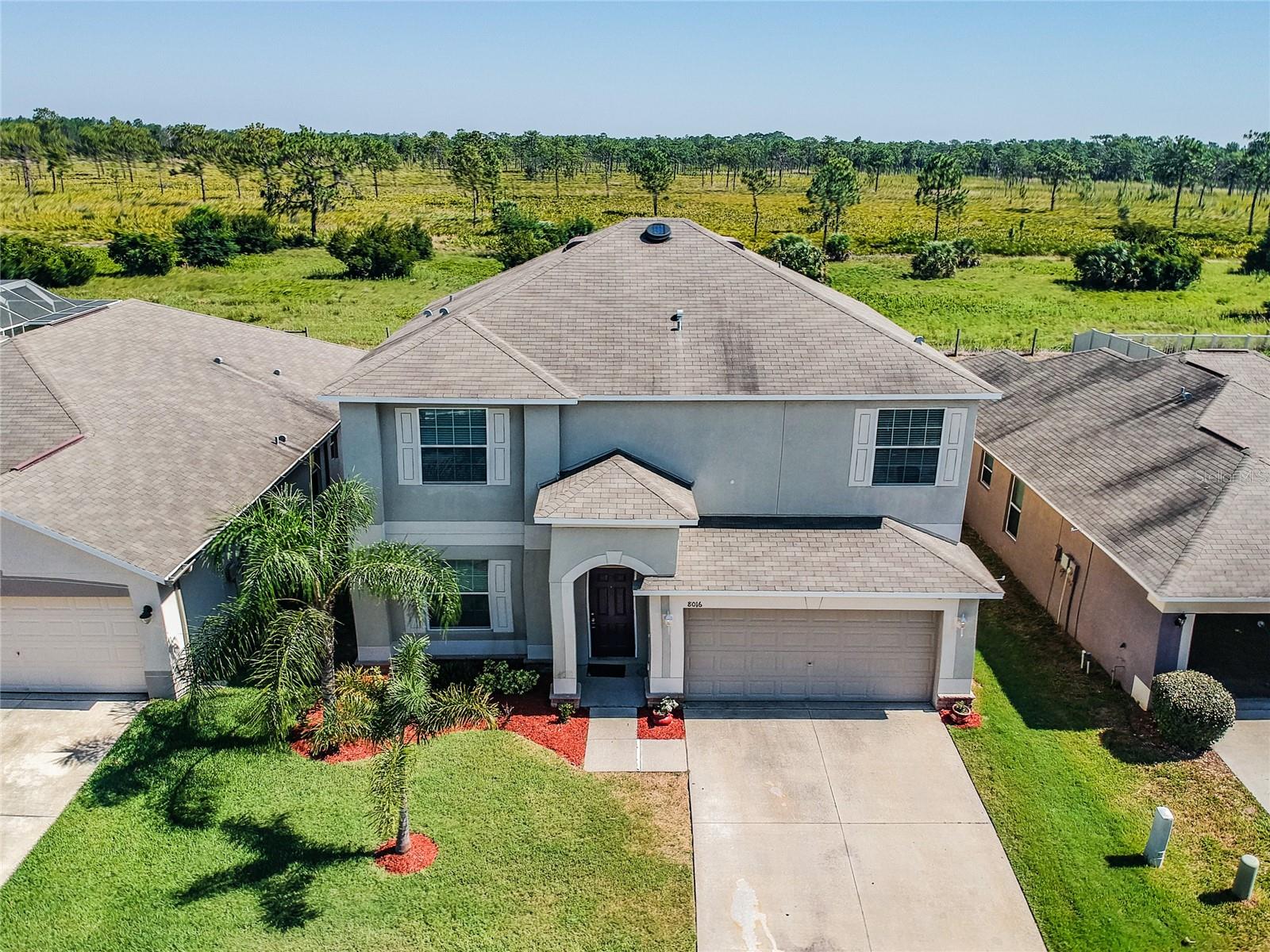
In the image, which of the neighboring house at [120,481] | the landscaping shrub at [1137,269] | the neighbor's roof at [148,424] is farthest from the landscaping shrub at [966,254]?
the neighboring house at [120,481]

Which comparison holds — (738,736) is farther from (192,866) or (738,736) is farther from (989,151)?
(989,151)

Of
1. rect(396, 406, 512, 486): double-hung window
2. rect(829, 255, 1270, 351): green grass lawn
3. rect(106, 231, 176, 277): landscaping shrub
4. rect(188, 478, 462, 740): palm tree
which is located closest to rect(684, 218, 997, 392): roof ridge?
rect(396, 406, 512, 486): double-hung window

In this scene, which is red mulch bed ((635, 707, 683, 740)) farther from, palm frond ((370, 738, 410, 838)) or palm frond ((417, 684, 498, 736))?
palm frond ((370, 738, 410, 838))

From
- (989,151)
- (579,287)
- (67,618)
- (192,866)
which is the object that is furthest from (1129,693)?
(989,151)

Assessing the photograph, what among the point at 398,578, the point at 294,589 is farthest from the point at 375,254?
the point at 294,589

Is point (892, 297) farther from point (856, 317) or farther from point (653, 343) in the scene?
point (653, 343)
